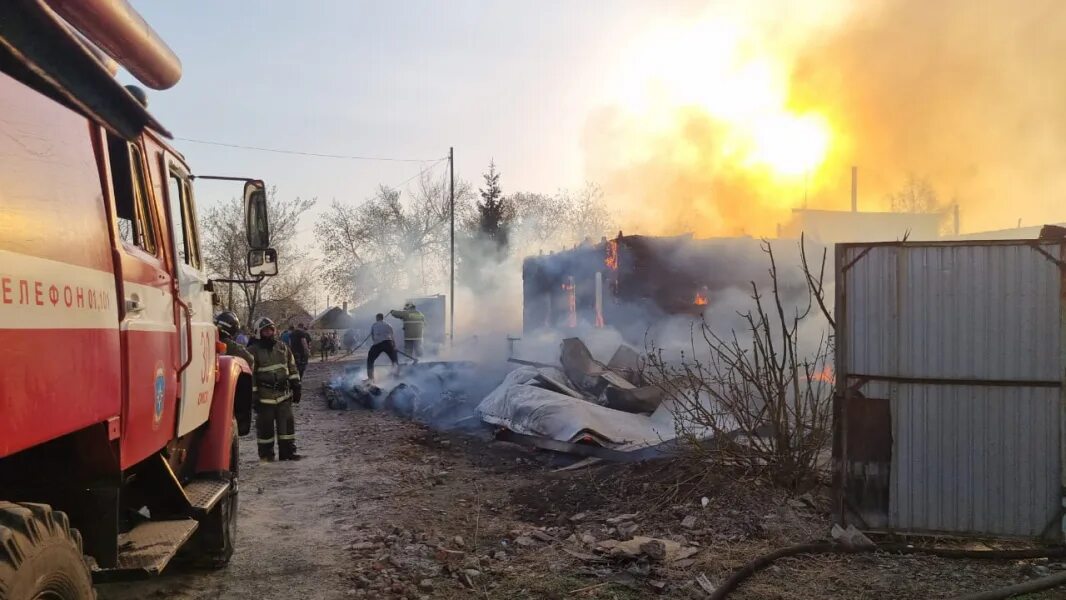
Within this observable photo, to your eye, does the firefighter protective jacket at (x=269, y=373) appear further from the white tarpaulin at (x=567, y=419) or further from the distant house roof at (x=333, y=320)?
the distant house roof at (x=333, y=320)

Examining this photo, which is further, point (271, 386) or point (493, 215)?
point (493, 215)

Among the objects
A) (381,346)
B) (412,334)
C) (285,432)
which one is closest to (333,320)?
(412,334)

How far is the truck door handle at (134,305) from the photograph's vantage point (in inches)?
114

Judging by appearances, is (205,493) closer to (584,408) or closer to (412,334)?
(584,408)

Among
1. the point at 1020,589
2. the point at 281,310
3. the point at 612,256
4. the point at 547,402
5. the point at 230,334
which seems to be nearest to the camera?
the point at 1020,589

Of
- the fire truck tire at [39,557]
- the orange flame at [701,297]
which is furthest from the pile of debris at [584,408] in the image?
the fire truck tire at [39,557]

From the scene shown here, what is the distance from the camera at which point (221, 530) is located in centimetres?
452

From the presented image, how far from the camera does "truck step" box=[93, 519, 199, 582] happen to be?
2.84m

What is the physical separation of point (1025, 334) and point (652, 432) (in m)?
4.31

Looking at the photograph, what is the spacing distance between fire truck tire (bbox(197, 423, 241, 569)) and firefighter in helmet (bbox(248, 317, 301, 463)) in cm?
309

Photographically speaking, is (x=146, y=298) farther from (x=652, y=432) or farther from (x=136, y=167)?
(x=652, y=432)

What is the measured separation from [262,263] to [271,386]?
3.54 meters

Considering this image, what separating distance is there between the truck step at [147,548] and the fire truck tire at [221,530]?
0.82 metres

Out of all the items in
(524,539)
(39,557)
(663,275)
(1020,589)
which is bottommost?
(524,539)
